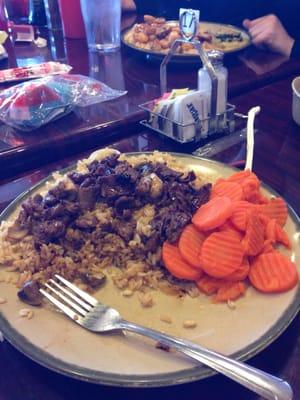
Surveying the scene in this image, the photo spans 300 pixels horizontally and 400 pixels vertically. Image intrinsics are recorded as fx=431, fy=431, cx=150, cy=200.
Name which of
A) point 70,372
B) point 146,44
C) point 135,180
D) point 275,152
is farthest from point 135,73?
point 70,372

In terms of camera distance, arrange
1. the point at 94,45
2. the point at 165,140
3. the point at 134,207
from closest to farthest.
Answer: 1. the point at 134,207
2. the point at 165,140
3. the point at 94,45

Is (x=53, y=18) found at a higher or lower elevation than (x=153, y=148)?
higher

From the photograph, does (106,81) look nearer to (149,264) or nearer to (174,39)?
(174,39)

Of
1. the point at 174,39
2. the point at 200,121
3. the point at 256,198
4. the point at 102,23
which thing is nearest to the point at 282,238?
the point at 256,198

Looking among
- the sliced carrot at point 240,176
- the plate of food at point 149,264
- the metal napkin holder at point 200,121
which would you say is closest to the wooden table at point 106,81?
the metal napkin holder at point 200,121

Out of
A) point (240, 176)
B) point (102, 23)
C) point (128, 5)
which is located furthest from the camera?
A: point (128, 5)

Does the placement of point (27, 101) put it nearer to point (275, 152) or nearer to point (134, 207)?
point (134, 207)
